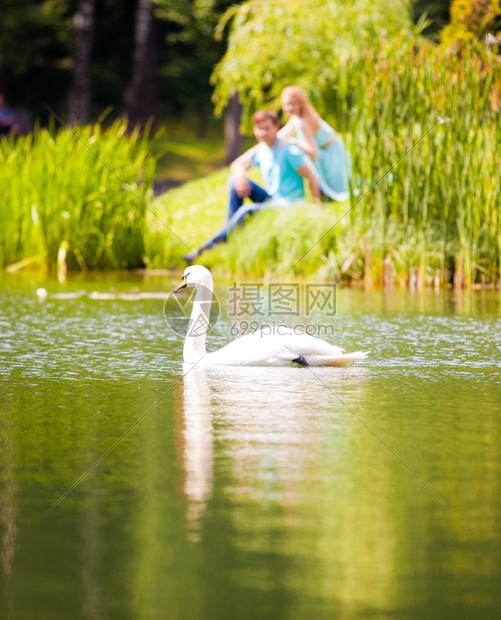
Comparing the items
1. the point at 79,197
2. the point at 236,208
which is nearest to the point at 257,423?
the point at 236,208

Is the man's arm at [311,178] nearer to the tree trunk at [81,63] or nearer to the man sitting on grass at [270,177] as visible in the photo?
the man sitting on grass at [270,177]

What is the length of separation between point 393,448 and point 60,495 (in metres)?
1.38

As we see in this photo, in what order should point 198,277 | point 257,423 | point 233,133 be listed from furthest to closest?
point 233,133 → point 198,277 → point 257,423

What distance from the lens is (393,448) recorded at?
4.66 m

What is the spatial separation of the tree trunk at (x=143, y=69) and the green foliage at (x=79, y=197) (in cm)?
1626

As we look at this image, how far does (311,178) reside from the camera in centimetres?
1389

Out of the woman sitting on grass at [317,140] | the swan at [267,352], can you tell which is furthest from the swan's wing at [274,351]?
the woman sitting on grass at [317,140]

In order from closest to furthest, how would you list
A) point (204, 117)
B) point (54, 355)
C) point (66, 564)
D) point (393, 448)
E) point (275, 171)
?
point (66, 564), point (393, 448), point (54, 355), point (275, 171), point (204, 117)

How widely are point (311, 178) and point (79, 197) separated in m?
2.72

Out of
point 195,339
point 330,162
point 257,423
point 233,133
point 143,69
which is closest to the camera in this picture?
point 257,423

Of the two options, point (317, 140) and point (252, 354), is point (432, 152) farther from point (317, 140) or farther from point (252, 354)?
point (252, 354)

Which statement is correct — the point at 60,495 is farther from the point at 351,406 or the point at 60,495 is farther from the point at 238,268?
the point at 238,268

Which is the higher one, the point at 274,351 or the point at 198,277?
the point at 198,277

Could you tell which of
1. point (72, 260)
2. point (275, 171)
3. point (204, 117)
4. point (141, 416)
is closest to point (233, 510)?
point (141, 416)
